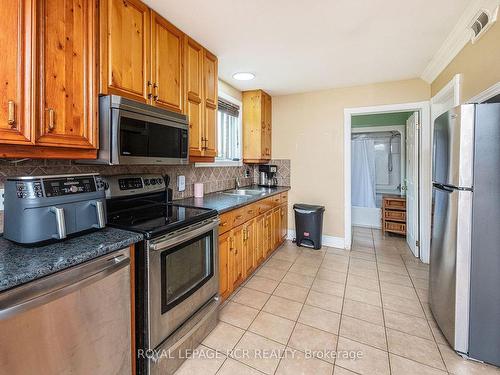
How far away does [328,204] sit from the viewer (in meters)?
3.85

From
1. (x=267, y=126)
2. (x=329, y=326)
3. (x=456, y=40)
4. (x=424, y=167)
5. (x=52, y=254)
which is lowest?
(x=329, y=326)

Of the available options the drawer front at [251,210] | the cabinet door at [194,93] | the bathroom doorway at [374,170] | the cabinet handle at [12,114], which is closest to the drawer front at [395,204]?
the bathroom doorway at [374,170]

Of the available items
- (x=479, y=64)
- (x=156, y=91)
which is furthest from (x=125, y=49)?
(x=479, y=64)

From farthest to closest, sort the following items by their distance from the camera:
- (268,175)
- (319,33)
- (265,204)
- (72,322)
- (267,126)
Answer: (268,175)
(267,126)
(265,204)
(319,33)
(72,322)

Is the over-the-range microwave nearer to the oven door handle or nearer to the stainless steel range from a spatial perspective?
the stainless steel range

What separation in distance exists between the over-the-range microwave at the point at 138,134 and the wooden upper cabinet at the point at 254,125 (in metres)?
1.77

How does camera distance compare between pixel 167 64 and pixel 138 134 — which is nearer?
pixel 138 134

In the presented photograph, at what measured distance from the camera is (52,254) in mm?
1054

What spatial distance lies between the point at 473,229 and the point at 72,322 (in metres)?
2.22

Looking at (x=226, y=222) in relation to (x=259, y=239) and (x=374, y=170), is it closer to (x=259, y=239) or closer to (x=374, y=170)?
(x=259, y=239)

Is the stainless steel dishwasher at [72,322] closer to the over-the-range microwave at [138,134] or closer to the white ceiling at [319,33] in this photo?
the over-the-range microwave at [138,134]

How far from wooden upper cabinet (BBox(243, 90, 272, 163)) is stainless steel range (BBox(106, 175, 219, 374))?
6.15ft

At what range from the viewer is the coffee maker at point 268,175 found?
412 cm

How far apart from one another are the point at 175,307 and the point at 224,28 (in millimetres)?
2140
